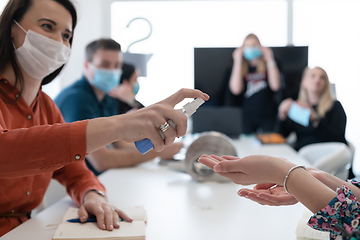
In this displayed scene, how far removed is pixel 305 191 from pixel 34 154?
2.01ft

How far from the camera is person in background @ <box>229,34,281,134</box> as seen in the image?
339cm

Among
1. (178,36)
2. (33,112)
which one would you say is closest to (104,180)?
(33,112)

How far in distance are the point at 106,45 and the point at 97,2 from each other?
5.93 ft

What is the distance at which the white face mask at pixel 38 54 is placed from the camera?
1.10m

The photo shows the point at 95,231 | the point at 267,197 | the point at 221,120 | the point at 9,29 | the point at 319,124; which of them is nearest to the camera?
the point at 267,197

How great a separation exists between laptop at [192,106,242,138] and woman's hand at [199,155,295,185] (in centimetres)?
202

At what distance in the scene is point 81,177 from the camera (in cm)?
127

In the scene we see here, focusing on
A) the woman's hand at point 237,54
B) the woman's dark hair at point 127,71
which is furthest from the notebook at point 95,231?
the woman's hand at point 237,54

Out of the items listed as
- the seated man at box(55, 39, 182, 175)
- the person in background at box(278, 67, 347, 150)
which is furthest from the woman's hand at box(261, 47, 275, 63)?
the seated man at box(55, 39, 182, 175)

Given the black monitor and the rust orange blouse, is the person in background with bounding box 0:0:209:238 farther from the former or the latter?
the black monitor

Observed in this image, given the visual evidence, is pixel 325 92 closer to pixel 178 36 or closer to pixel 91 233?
pixel 178 36

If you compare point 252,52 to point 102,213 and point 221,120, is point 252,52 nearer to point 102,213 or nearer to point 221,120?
point 221,120


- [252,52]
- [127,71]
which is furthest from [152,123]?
[252,52]

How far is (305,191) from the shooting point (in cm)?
69
